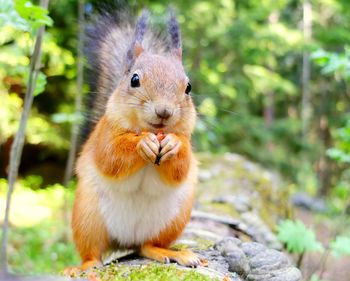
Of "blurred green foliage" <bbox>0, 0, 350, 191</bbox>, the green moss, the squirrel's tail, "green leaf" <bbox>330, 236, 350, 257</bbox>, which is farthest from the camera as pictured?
"blurred green foliage" <bbox>0, 0, 350, 191</bbox>

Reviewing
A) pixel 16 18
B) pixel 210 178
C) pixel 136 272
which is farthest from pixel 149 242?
pixel 210 178

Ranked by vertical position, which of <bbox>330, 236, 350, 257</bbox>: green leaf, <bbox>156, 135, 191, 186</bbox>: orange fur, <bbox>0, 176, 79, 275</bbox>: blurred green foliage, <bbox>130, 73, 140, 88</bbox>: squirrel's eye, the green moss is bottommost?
<bbox>0, 176, 79, 275</bbox>: blurred green foliage

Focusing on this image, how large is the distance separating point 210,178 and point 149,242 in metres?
2.35

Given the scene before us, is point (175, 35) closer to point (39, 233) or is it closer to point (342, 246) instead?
point (342, 246)

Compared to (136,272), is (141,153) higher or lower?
higher

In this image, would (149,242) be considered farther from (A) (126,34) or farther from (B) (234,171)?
(B) (234,171)

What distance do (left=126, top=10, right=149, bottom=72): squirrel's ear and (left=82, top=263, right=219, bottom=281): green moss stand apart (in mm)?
940

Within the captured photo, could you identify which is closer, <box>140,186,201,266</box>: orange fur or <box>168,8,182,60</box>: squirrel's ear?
<box>140,186,201,266</box>: orange fur

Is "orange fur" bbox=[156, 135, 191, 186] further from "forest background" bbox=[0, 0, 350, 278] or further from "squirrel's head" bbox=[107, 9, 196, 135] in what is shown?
"forest background" bbox=[0, 0, 350, 278]

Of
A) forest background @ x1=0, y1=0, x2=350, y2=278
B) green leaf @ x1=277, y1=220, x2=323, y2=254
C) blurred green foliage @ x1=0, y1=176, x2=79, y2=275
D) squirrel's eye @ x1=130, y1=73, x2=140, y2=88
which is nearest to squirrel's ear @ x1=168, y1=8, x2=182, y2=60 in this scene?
squirrel's eye @ x1=130, y1=73, x2=140, y2=88

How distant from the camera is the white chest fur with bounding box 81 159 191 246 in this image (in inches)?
84.5

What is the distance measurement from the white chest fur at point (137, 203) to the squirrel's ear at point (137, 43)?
0.55 meters

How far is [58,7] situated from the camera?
19.3ft

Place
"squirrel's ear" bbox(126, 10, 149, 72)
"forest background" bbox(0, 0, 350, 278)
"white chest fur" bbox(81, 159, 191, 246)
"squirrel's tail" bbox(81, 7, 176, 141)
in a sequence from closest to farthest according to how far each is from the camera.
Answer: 1. "white chest fur" bbox(81, 159, 191, 246)
2. "squirrel's ear" bbox(126, 10, 149, 72)
3. "squirrel's tail" bbox(81, 7, 176, 141)
4. "forest background" bbox(0, 0, 350, 278)
